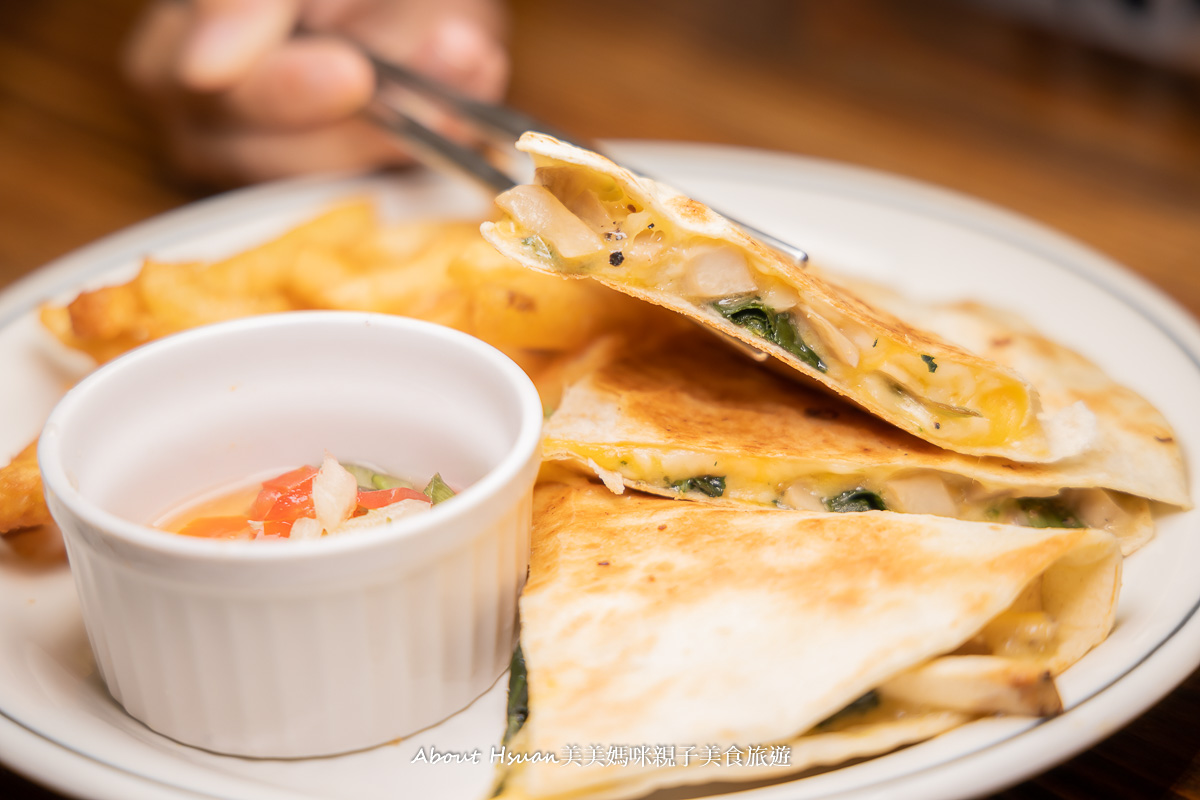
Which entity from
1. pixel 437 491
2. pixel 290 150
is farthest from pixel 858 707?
pixel 290 150

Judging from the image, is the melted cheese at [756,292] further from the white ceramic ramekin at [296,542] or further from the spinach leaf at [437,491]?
the spinach leaf at [437,491]

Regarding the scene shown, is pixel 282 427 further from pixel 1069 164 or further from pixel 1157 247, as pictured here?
pixel 1069 164

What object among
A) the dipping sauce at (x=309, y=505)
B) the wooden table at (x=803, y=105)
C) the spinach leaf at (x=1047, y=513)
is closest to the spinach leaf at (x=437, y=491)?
the dipping sauce at (x=309, y=505)

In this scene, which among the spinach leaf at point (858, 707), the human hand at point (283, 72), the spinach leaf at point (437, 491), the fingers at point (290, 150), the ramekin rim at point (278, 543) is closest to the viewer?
the ramekin rim at point (278, 543)

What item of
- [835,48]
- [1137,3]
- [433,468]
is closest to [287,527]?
[433,468]

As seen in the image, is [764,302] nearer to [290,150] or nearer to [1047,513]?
[1047,513]

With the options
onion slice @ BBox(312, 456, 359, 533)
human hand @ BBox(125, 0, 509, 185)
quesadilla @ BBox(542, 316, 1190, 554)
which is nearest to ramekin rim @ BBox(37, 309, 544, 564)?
onion slice @ BBox(312, 456, 359, 533)
